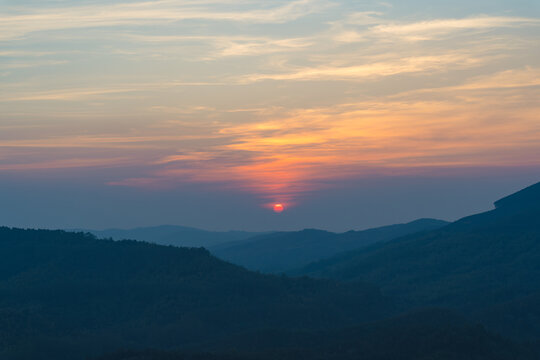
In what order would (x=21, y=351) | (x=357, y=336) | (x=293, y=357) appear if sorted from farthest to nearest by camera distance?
(x=357, y=336), (x=21, y=351), (x=293, y=357)

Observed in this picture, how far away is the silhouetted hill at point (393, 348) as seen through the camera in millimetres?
164212

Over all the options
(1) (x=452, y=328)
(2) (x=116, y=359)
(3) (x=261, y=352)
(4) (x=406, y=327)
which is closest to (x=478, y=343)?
(1) (x=452, y=328)

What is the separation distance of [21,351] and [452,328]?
110 metres

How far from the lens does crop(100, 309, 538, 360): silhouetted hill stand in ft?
539

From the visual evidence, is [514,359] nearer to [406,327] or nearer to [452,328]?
[452,328]

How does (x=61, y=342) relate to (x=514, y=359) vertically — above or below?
above

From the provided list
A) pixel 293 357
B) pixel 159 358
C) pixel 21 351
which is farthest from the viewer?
pixel 21 351

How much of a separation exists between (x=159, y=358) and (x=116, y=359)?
1116 centimetres

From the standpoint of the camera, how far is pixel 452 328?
190375 millimetres

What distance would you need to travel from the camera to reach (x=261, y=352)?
6658 inches

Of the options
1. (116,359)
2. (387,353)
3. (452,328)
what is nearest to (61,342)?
(116,359)

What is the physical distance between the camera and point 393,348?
176500mm

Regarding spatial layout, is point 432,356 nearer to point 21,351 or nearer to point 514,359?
point 514,359

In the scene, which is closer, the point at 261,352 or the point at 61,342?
the point at 261,352
